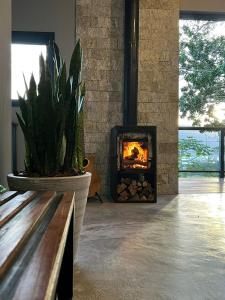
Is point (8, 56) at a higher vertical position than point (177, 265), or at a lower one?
higher

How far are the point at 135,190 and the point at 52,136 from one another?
8.17ft

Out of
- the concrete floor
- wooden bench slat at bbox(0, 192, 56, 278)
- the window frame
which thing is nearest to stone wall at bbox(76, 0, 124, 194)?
the concrete floor

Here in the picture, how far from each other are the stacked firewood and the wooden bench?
286 cm

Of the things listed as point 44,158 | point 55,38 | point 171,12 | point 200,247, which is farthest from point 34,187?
point 171,12

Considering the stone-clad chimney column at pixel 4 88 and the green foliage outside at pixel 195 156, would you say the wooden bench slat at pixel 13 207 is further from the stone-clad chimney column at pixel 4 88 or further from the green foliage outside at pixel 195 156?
the green foliage outside at pixel 195 156

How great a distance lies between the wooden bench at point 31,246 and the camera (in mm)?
453

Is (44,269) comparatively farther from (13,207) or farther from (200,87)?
(200,87)

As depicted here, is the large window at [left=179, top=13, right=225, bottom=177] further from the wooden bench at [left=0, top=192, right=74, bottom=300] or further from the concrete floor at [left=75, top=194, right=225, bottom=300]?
the wooden bench at [left=0, top=192, right=74, bottom=300]

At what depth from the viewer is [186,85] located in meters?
5.73

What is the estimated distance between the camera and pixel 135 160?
13.2ft

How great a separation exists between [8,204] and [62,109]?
715mm

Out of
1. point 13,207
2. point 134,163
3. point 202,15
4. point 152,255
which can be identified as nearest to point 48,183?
point 13,207

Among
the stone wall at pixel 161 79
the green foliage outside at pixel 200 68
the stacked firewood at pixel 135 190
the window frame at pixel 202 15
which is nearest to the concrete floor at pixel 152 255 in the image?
the stacked firewood at pixel 135 190

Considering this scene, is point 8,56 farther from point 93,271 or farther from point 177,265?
point 177,265
